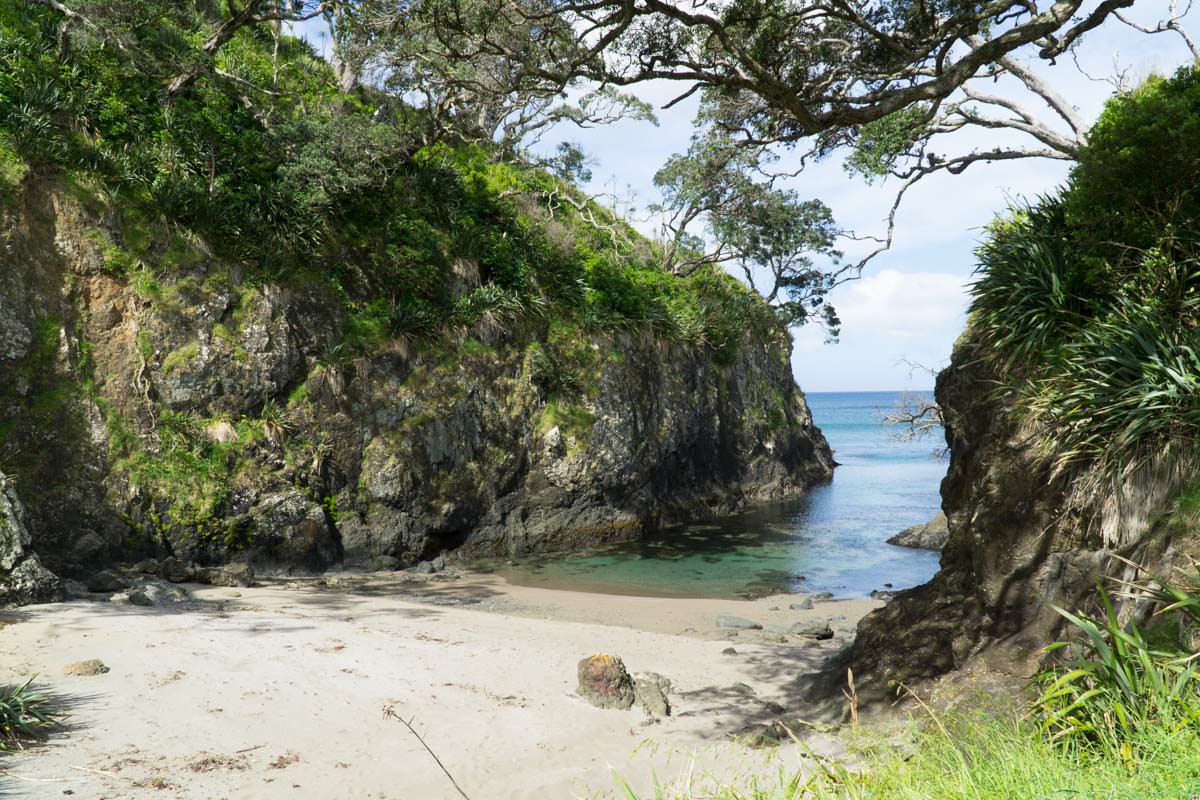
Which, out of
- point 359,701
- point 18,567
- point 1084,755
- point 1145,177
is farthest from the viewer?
point 18,567

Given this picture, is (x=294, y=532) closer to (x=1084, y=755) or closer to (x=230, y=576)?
(x=230, y=576)

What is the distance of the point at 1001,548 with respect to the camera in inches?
276

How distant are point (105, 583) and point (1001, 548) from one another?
39.8 feet

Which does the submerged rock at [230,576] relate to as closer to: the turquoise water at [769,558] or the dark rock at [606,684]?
the turquoise water at [769,558]

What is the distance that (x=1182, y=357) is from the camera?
5789mm

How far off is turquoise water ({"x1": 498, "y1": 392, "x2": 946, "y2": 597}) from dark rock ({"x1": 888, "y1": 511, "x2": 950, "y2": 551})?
47cm

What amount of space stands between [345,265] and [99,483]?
7.07m

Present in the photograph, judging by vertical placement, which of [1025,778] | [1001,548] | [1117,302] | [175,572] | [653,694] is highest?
[1117,302]

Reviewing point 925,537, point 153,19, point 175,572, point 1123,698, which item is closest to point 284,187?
point 153,19

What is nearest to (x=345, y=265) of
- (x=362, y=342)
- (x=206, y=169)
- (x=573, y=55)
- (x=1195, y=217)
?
(x=362, y=342)

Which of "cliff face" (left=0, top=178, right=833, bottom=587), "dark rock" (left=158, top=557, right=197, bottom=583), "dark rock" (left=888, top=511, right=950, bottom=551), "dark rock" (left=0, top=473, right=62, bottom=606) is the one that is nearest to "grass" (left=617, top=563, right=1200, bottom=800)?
"dark rock" (left=0, top=473, right=62, bottom=606)

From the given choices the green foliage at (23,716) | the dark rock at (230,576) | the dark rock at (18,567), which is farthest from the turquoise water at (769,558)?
the green foliage at (23,716)

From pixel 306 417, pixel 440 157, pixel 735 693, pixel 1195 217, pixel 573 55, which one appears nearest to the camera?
pixel 1195 217

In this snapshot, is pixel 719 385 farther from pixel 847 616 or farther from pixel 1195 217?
pixel 1195 217
